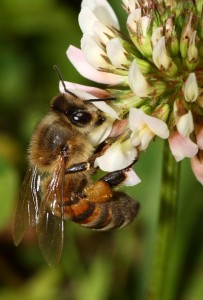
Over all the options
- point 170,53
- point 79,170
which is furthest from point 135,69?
point 79,170

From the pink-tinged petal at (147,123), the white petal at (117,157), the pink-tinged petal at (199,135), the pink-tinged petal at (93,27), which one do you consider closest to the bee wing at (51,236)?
the white petal at (117,157)

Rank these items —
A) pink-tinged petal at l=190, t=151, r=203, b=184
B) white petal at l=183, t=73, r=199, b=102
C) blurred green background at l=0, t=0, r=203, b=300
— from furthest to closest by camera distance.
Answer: blurred green background at l=0, t=0, r=203, b=300 < pink-tinged petal at l=190, t=151, r=203, b=184 < white petal at l=183, t=73, r=199, b=102

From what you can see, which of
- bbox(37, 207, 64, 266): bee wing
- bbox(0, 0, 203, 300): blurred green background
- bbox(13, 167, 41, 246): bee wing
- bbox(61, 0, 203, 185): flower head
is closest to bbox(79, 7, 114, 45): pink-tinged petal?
bbox(61, 0, 203, 185): flower head

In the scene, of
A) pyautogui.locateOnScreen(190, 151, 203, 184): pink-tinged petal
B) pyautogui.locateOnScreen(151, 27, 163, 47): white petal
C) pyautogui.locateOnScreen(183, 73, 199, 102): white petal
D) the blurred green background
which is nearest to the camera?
pyautogui.locateOnScreen(183, 73, 199, 102): white petal

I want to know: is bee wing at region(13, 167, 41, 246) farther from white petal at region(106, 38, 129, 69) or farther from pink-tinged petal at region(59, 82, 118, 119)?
white petal at region(106, 38, 129, 69)

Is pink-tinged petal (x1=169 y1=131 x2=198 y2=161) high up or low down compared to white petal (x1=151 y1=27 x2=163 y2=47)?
down

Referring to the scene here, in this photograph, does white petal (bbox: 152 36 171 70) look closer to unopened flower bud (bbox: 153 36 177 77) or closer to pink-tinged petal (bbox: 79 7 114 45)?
unopened flower bud (bbox: 153 36 177 77)

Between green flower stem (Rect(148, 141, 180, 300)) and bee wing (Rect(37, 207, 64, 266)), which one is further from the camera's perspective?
green flower stem (Rect(148, 141, 180, 300))

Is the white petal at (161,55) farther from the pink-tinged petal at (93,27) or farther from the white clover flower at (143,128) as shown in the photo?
the pink-tinged petal at (93,27)

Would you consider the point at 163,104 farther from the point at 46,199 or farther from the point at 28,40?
the point at 28,40
